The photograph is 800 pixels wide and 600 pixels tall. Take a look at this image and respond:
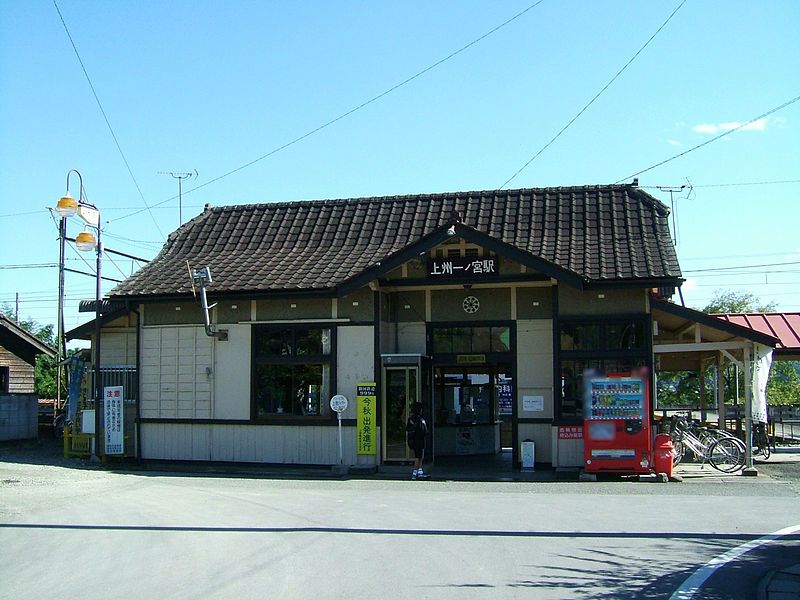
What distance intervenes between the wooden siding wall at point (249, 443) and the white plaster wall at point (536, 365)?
377cm

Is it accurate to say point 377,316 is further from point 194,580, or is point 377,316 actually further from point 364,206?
point 194,580

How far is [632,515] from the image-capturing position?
12406 millimetres

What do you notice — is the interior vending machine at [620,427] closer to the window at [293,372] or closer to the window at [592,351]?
the window at [592,351]

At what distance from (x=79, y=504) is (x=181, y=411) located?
6.22 m

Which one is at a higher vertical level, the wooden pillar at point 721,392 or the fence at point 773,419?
the wooden pillar at point 721,392

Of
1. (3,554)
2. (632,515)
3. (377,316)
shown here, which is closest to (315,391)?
(377,316)

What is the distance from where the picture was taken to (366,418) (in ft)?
61.1

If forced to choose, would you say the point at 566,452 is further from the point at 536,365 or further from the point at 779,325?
the point at 779,325

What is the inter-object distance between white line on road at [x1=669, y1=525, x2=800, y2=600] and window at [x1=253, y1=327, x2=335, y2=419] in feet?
→ 34.8

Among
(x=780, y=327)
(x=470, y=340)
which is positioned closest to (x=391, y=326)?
(x=470, y=340)

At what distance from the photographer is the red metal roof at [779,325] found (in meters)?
21.2

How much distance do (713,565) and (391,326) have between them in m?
11.8

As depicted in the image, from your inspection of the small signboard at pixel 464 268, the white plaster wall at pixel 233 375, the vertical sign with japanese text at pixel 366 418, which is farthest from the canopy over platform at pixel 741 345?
the white plaster wall at pixel 233 375

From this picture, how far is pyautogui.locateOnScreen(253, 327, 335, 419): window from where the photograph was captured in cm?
1927
